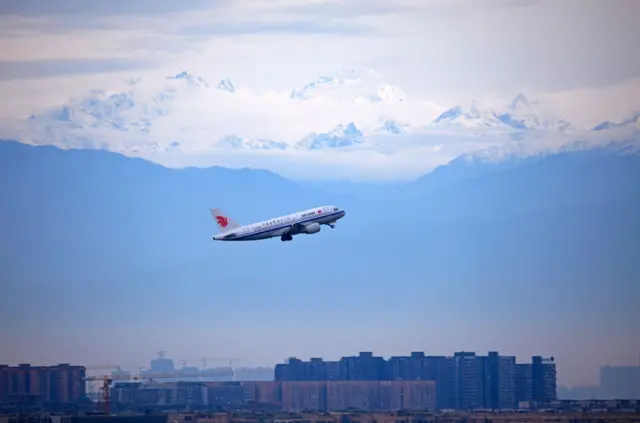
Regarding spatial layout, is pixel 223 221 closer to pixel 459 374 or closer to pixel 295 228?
pixel 295 228

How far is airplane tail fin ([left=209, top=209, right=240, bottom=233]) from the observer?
16200 cm

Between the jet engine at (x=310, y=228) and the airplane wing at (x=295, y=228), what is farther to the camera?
the jet engine at (x=310, y=228)

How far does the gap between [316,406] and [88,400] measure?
23921mm

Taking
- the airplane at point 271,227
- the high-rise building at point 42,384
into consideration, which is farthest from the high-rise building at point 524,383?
the high-rise building at point 42,384

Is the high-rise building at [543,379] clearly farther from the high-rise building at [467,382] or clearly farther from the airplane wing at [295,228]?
the airplane wing at [295,228]

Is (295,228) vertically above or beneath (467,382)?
above

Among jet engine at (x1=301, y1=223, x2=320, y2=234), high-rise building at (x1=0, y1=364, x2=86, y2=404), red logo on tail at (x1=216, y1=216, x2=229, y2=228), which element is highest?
red logo on tail at (x1=216, y1=216, x2=229, y2=228)

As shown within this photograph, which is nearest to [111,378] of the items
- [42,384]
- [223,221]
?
[42,384]

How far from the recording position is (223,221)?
162000 mm

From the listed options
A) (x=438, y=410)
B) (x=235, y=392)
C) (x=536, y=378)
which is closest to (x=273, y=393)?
(x=235, y=392)

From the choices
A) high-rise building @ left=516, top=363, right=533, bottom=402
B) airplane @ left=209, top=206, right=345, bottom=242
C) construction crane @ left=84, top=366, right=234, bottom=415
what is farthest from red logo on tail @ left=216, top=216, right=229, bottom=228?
high-rise building @ left=516, top=363, right=533, bottom=402

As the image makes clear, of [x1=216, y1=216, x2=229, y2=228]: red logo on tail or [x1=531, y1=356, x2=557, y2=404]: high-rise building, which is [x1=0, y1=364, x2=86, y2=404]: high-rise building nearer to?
[x1=216, y1=216, x2=229, y2=228]: red logo on tail

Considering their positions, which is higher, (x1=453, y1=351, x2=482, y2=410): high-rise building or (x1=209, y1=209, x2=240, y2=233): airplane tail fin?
(x1=209, y1=209, x2=240, y2=233): airplane tail fin

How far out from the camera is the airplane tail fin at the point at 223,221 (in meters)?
162
